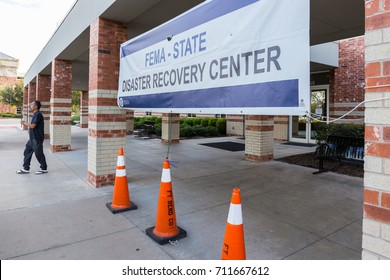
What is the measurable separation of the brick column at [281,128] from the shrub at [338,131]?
5.51 meters

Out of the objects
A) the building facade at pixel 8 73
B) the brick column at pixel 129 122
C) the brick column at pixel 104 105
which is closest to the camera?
the brick column at pixel 104 105

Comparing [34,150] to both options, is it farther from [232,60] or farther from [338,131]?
[338,131]

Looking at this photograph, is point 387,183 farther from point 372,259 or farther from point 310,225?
point 310,225

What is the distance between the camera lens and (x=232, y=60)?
3139 mm

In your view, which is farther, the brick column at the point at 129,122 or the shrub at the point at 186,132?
the brick column at the point at 129,122

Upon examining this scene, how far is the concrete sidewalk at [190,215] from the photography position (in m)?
3.34

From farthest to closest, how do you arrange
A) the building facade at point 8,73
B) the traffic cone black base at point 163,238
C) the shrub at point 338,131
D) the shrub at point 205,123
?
the building facade at point 8,73, the shrub at point 205,123, the shrub at point 338,131, the traffic cone black base at point 163,238

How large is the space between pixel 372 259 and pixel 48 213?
14.4 feet

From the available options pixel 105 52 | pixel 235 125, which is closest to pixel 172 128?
pixel 235 125

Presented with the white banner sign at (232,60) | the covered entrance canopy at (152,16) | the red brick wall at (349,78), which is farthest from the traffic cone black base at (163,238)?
the red brick wall at (349,78)

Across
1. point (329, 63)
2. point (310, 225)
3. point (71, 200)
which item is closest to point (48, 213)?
point (71, 200)

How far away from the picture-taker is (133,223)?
4.12 meters

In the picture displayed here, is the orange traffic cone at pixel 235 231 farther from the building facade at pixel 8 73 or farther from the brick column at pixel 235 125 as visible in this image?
the building facade at pixel 8 73

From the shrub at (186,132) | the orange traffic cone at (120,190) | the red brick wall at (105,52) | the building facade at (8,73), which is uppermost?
the building facade at (8,73)
